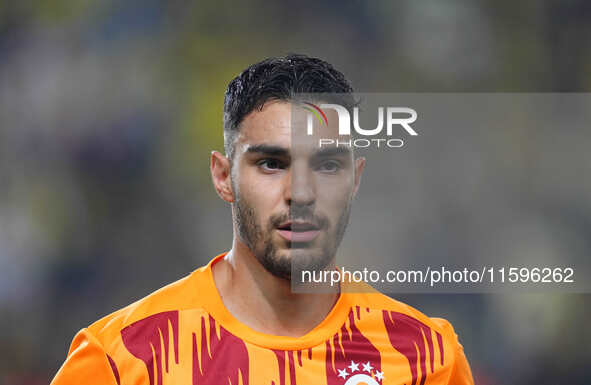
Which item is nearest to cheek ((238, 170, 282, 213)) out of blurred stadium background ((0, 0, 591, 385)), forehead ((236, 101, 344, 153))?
forehead ((236, 101, 344, 153))

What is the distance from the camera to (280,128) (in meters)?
2.61

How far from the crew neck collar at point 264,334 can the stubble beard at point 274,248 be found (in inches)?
8.7

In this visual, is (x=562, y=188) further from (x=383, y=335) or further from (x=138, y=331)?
(x=138, y=331)

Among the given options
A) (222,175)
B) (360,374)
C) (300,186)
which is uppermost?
(222,175)

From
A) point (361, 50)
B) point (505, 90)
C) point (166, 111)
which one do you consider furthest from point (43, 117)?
point (505, 90)

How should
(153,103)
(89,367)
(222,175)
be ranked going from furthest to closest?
(153,103)
(222,175)
(89,367)

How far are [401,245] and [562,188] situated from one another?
1334 millimetres

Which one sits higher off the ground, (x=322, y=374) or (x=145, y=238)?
(x=145, y=238)

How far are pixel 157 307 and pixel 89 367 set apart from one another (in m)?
0.32

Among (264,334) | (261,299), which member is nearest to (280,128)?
(261,299)

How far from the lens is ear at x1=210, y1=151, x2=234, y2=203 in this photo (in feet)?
9.11

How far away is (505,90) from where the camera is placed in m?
5.56

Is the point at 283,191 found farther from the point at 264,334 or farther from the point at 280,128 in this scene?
the point at 264,334

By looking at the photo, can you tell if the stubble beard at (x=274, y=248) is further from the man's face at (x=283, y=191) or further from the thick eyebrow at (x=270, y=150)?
the thick eyebrow at (x=270, y=150)
